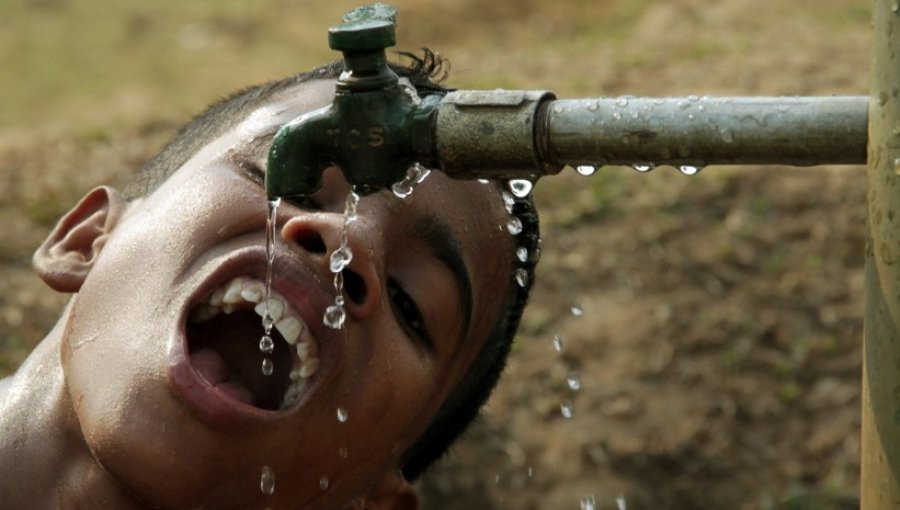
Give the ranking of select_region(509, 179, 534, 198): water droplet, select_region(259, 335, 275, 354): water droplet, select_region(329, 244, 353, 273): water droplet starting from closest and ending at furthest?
select_region(509, 179, 534, 198): water droplet, select_region(329, 244, 353, 273): water droplet, select_region(259, 335, 275, 354): water droplet

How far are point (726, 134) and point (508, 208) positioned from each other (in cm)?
112

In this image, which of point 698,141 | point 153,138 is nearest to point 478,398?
point 698,141

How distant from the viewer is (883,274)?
1.79 meters

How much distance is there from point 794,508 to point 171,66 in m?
4.89

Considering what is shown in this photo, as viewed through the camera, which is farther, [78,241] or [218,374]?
[78,241]

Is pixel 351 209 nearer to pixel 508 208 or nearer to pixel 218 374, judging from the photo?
pixel 218 374

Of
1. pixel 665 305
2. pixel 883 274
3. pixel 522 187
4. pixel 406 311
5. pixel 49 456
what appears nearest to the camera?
pixel 883 274

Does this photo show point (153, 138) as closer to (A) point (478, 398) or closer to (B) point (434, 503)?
→ (B) point (434, 503)

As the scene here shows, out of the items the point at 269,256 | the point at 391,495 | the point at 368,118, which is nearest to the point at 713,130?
the point at 368,118

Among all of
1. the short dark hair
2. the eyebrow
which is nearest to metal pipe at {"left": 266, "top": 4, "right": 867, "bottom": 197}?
the eyebrow

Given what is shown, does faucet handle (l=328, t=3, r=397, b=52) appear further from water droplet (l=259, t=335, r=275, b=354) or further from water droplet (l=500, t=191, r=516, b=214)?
water droplet (l=500, t=191, r=516, b=214)

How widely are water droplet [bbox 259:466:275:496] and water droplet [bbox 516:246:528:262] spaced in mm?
673

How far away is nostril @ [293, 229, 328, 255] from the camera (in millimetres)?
2447

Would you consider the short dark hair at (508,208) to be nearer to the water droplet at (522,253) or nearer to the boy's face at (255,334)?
the water droplet at (522,253)
